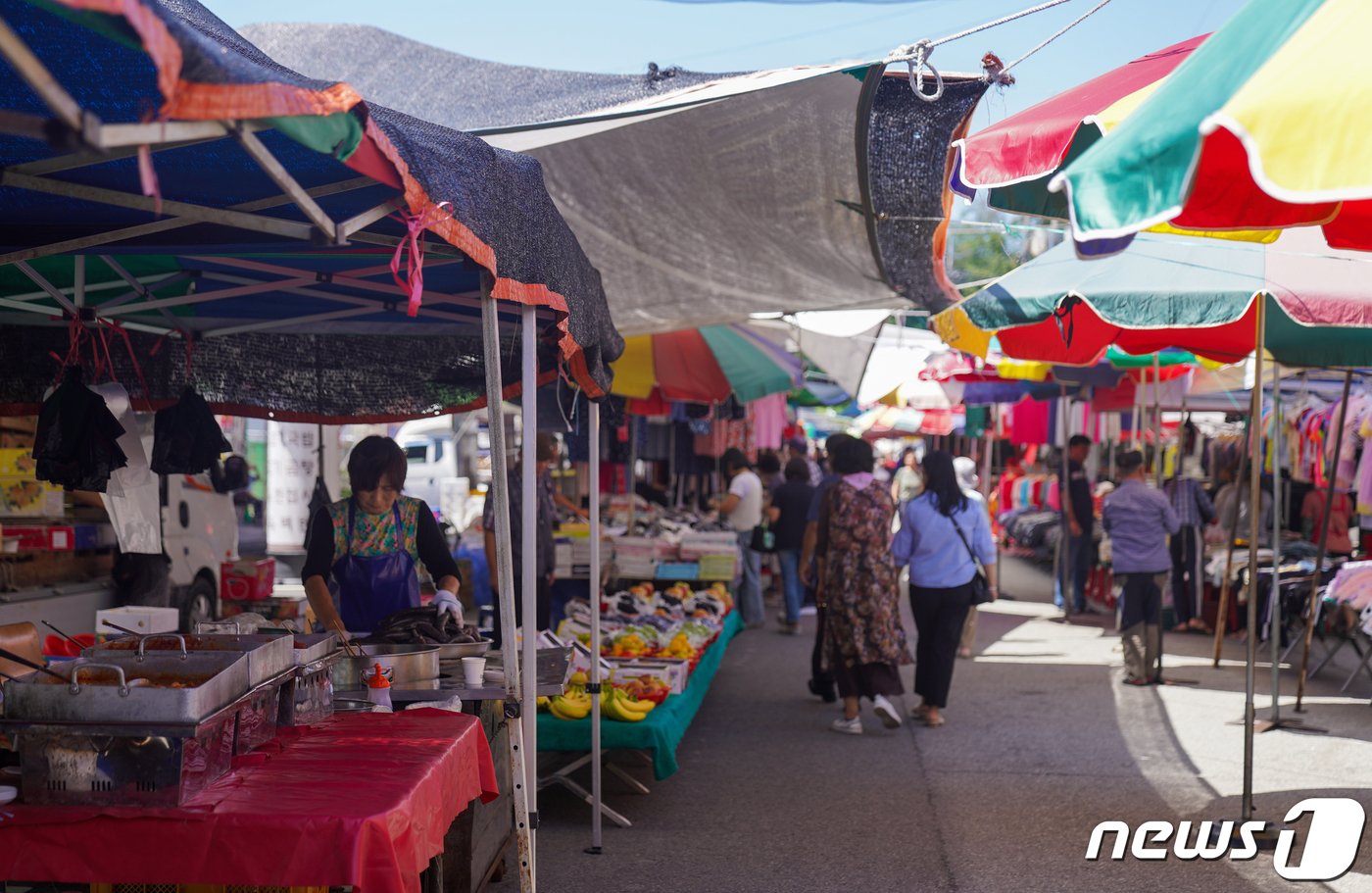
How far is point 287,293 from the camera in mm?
6867

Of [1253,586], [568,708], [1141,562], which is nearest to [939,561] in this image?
[1253,586]

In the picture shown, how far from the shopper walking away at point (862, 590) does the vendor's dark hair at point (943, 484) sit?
1.48ft

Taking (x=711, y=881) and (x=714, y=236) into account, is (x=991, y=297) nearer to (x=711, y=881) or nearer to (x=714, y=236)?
(x=714, y=236)

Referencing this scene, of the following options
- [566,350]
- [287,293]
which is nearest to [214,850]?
[566,350]

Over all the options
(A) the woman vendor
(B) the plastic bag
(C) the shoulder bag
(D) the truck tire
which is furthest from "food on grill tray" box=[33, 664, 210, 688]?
(D) the truck tire

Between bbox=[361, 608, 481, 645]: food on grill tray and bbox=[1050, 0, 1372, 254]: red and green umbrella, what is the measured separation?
325cm

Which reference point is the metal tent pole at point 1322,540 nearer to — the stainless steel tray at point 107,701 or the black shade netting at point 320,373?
the black shade netting at point 320,373

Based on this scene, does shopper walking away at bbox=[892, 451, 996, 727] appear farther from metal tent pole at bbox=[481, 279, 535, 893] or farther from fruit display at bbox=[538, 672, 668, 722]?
metal tent pole at bbox=[481, 279, 535, 893]

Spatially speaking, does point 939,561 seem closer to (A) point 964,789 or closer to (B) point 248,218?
(A) point 964,789

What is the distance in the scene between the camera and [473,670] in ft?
17.5

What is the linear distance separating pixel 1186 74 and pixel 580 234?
5.79 m

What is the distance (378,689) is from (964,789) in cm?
402

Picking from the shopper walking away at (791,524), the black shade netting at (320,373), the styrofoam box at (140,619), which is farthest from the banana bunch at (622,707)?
the shopper walking away at (791,524)

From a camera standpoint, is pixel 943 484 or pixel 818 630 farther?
pixel 818 630
